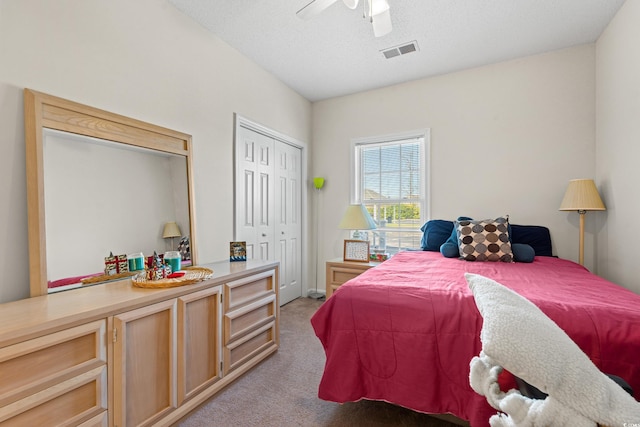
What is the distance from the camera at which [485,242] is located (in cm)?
253

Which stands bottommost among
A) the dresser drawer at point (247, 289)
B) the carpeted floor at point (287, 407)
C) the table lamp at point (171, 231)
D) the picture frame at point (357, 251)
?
the carpeted floor at point (287, 407)

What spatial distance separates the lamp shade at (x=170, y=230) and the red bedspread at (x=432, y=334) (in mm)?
1266

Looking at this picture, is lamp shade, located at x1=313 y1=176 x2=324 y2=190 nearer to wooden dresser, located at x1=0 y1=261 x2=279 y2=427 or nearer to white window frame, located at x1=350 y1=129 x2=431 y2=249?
white window frame, located at x1=350 y1=129 x2=431 y2=249

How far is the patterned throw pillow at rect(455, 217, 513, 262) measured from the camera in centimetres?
249

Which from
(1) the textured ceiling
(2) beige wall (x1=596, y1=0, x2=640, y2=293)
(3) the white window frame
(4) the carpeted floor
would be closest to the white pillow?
(4) the carpeted floor

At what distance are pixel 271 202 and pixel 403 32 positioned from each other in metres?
2.16

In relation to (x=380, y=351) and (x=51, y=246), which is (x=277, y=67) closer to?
(x=51, y=246)

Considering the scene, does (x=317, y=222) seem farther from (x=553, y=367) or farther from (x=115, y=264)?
(x=553, y=367)

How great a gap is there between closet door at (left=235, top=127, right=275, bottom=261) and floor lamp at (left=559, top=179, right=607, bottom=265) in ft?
9.51

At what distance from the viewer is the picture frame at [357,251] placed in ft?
10.5

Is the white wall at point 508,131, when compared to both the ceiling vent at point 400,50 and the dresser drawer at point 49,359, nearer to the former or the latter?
the ceiling vent at point 400,50

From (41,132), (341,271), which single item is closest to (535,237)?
(341,271)

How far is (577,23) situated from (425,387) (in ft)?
10.4

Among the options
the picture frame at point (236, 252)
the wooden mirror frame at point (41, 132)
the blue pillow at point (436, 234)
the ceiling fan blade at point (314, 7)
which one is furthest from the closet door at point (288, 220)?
the wooden mirror frame at point (41, 132)
